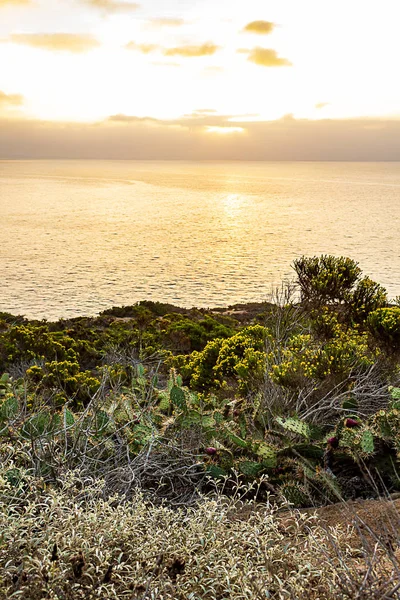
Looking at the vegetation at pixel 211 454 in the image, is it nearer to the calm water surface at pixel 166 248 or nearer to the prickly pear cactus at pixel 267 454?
the prickly pear cactus at pixel 267 454

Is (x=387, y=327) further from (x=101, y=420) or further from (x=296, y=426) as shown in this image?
(x=101, y=420)

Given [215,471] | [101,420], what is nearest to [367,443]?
[215,471]

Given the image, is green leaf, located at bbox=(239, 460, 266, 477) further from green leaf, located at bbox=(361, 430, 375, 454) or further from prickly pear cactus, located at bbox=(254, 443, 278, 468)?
green leaf, located at bbox=(361, 430, 375, 454)

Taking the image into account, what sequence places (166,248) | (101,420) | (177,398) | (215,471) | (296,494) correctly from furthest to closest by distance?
1. (166,248)
2. (177,398)
3. (101,420)
4. (215,471)
5. (296,494)

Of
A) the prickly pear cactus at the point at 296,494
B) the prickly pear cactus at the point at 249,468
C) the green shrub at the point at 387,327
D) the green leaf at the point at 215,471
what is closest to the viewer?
the prickly pear cactus at the point at 296,494

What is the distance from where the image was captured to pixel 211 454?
5020 millimetres

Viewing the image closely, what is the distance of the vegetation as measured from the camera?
9.83 feet

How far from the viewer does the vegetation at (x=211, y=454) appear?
300 centimetres

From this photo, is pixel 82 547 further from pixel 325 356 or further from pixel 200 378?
pixel 200 378

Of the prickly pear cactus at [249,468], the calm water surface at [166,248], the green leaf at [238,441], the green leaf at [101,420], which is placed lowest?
the calm water surface at [166,248]

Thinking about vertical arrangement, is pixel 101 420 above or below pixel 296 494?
above

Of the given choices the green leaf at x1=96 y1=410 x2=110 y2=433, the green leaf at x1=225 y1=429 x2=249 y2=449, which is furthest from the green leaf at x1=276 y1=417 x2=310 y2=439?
the green leaf at x1=96 y1=410 x2=110 y2=433

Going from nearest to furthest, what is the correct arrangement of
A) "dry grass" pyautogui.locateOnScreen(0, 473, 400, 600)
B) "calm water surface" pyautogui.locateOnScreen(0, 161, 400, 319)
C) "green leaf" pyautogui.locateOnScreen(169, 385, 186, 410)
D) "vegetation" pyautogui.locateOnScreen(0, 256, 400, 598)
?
1. "dry grass" pyautogui.locateOnScreen(0, 473, 400, 600)
2. "vegetation" pyautogui.locateOnScreen(0, 256, 400, 598)
3. "green leaf" pyautogui.locateOnScreen(169, 385, 186, 410)
4. "calm water surface" pyautogui.locateOnScreen(0, 161, 400, 319)

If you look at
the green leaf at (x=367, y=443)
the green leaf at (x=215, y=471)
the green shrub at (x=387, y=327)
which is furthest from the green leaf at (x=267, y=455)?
the green shrub at (x=387, y=327)
